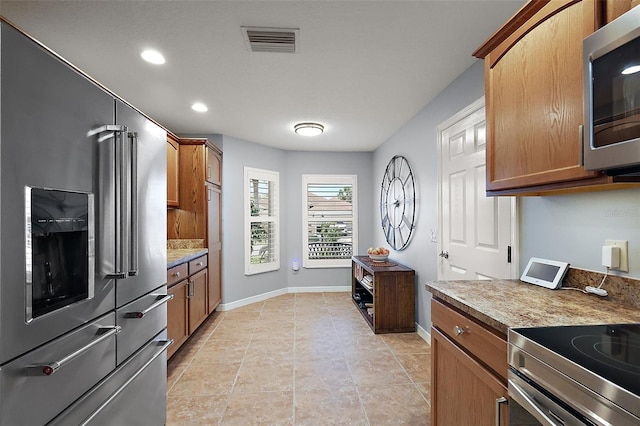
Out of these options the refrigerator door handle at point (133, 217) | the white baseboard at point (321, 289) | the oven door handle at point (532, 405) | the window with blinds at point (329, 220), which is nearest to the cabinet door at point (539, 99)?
the oven door handle at point (532, 405)

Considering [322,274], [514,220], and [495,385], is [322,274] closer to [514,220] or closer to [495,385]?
[514,220]

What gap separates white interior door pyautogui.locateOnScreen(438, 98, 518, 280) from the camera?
2000mm

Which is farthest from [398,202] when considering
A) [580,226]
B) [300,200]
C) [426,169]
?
[580,226]

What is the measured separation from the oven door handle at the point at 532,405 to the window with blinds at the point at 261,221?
4.01m

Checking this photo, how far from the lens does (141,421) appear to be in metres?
1.54

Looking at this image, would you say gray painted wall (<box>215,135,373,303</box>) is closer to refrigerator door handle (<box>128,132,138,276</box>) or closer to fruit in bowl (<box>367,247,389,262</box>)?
fruit in bowl (<box>367,247,389,262</box>)

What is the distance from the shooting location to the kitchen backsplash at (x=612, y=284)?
3.98 ft

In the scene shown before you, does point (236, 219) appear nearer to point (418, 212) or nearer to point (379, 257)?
point (379, 257)

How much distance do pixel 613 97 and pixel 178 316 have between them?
10.3 ft

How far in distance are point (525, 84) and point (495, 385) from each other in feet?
4.25

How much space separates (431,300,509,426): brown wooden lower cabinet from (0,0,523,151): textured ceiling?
168cm

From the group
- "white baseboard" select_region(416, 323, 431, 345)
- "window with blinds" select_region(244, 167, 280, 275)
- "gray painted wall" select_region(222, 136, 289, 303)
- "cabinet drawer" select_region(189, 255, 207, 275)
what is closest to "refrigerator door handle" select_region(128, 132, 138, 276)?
"cabinet drawer" select_region(189, 255, 207, 275)

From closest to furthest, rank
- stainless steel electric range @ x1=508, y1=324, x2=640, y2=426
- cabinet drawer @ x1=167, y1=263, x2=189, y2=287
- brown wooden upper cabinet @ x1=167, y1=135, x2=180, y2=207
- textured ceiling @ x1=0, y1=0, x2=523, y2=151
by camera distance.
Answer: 1. stainless steel electric range @ x1=508, y1=324, x2=640, y2=426
2. textured ceiling @ x1=0, y1=0, x2=523, y2=151
3. cabinet drawer @ x1=167, y1=263, x2=189, y2=287
4. brown wooden upper cabinet @ x1=167, y1=135, x2=180, y2=207

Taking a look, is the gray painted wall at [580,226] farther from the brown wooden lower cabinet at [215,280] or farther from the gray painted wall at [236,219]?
the gray painted wall at [236,219]
